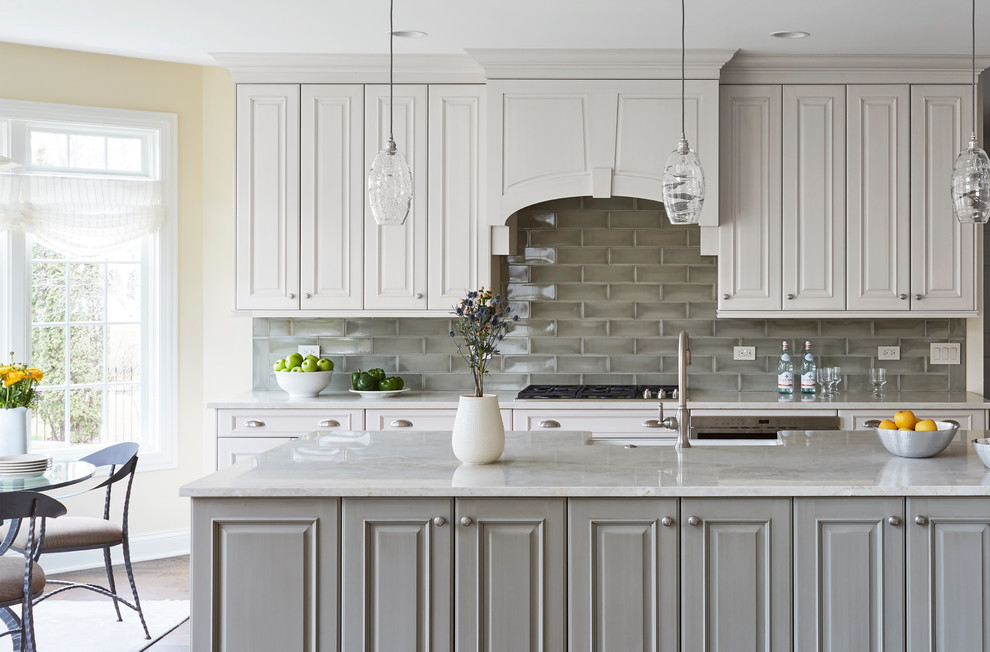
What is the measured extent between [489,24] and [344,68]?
2.98ft

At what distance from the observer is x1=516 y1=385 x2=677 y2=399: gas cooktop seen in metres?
4.21

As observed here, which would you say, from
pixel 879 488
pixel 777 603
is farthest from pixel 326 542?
pixel 879 488

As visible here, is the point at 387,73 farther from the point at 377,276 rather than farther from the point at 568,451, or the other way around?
the point at 568,451

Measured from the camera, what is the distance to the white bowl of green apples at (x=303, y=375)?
4.32 meters

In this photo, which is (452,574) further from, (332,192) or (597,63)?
(597,63)

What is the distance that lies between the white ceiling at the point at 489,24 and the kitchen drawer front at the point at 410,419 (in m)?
1.78

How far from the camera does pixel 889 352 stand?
15.1ft

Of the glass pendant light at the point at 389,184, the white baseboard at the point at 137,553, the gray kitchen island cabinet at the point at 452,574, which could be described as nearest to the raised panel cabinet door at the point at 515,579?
the gray kitchen island cabinet at the point at 452,574

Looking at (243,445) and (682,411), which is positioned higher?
(682,411)

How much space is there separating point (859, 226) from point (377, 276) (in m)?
2.45

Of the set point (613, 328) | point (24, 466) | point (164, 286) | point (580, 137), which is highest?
point (580, 137)

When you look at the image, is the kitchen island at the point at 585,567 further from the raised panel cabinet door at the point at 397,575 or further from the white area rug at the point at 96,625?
the white area rug at the point at 96,625

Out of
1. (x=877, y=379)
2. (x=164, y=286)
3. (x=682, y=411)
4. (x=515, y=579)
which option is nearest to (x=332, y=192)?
(x=164, y=286)

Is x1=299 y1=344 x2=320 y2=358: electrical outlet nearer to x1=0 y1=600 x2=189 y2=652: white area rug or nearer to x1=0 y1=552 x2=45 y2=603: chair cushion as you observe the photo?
x1=0 y1=600 x2=189 y2=652: white area rug
